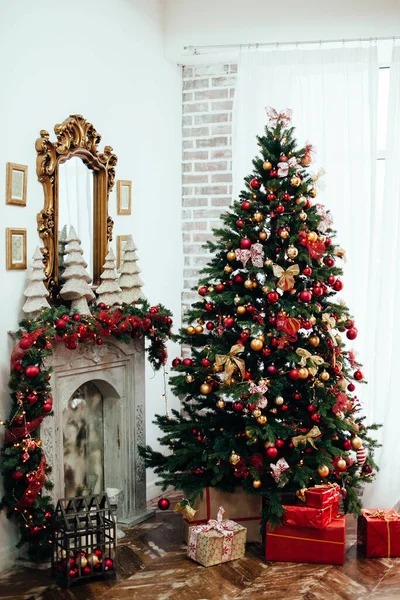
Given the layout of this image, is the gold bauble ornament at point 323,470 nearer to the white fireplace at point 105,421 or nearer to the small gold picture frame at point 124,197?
the white fireplace at point 105,421

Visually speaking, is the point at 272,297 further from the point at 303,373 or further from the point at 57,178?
the point at 57,178

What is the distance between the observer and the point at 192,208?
17.2 feet

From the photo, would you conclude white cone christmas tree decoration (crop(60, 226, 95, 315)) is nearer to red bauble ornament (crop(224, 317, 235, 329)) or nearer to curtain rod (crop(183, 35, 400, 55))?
red bauble ornament (crop(224, 317, 235, 329))

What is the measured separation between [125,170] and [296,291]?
1319mm

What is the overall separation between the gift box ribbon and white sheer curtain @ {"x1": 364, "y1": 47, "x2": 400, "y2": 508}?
46.2 inches

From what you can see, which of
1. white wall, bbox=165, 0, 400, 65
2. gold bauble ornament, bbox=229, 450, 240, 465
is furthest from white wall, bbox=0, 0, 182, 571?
gold bauble ornament, bbox=229, 450, 240, 465

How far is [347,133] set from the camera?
187 inches

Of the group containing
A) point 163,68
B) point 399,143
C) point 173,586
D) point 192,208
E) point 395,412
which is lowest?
point 173,586

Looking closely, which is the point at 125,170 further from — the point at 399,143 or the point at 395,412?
the point at 395,412

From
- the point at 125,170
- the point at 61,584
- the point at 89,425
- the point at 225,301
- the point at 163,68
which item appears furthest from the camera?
the point at 163,68

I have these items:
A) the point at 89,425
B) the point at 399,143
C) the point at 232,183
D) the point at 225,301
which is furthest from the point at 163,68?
the point at 89,425

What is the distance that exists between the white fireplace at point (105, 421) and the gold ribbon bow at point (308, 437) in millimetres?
976

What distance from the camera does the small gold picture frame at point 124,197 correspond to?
14.7 ft

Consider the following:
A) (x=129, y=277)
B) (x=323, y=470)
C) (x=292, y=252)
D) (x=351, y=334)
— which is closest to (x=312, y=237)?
(x=292, y=252)
